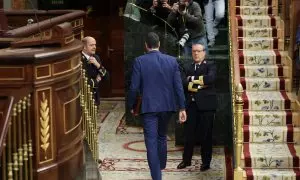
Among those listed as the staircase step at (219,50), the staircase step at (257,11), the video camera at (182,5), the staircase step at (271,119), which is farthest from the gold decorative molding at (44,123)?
the staircase step at (257,11)

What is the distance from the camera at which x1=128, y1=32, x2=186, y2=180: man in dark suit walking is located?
732 cm

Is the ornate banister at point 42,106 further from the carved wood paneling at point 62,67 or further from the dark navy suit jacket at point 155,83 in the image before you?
the dark navy suit jacket at point 155,83

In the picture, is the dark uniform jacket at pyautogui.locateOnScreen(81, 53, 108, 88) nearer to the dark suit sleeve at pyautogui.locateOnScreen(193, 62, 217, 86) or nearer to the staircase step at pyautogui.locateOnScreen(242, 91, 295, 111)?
the dark suit sleeve at pyautogui.locateOnScreen(193, 62, 217, 86)

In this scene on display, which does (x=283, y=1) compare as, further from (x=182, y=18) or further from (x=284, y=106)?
(x=284, y=106)

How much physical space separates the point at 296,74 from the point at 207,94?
52.6 inches

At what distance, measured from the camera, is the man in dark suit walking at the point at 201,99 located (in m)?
8.23

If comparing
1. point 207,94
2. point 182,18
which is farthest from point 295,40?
point 182,18

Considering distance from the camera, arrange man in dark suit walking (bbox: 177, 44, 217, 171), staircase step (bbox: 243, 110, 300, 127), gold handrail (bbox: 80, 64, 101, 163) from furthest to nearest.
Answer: man in dark suit walking (bbox: 177, 44, 217, 171)
staircase step (bbox: 243, 110, 300, 127)
gold handrail (bbox: 80, 64, 101, 163)

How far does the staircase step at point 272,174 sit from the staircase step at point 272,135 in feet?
1.86

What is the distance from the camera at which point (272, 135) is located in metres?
7.90

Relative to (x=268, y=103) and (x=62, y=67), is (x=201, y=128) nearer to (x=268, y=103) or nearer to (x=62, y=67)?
(x=268, y=103)

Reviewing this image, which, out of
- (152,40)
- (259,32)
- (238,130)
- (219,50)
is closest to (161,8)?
(219,50)

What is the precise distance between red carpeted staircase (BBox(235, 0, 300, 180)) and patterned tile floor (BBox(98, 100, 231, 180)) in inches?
26.8

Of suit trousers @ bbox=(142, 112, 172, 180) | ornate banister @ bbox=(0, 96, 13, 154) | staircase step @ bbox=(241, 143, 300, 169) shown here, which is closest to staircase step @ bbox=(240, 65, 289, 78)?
staircase step @ bbox=(241, 143, 300, 169)
